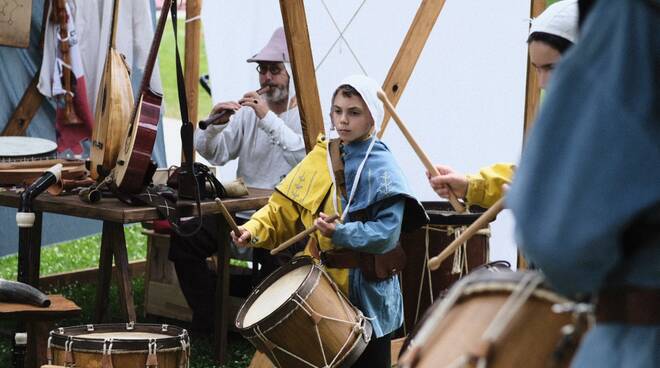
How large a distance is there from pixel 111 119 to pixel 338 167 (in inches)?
60.7

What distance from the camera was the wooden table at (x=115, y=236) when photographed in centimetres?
504

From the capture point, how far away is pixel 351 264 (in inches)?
171

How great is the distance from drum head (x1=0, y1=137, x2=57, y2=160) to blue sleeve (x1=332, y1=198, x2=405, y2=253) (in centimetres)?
245

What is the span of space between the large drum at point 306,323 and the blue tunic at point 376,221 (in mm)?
153

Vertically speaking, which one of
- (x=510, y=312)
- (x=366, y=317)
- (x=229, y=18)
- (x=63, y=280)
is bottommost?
(x=63, y=280)

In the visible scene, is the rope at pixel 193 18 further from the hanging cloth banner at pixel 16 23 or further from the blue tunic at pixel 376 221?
the blue tunic at pixel 376 221

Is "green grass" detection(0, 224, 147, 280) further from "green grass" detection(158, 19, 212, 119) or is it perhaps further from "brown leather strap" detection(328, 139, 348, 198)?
"green grass" detection(158, 19, 212, 119)

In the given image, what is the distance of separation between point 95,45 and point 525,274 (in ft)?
20.2

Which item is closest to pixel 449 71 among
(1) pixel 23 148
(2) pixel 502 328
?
(1) pixel 23 148

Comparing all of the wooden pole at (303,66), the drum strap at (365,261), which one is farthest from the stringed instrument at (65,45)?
the drum strap at (365,261)

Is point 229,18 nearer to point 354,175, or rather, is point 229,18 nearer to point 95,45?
point 95,45

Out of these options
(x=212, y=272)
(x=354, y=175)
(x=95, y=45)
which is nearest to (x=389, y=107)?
(x=354, y=175)

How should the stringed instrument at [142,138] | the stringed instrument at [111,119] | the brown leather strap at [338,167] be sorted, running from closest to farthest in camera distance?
1. the brown leather strap at [338,167]
2. the stringed instrument at [142,138]
3. the stringed instrument at [111,119]

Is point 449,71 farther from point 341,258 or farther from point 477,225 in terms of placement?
point 477,225
